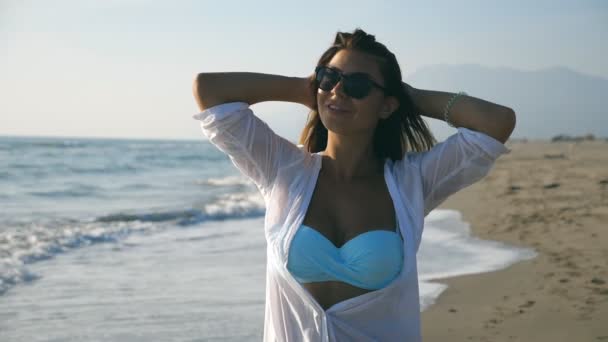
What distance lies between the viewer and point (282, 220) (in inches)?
100

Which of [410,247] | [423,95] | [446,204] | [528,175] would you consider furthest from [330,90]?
[528,175]

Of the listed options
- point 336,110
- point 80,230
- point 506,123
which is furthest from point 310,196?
point 80,230

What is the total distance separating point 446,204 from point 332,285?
11607mm

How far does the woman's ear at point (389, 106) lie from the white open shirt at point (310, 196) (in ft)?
0.65

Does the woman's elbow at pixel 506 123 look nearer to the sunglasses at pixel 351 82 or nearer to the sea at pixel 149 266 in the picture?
the sunglasses at pixel 351 82

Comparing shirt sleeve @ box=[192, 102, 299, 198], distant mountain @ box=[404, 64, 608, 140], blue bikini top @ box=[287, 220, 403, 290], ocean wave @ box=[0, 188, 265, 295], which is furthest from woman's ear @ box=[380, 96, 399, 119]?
distant mountain @ box=[404, 64, 608, 140]

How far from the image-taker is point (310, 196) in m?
2.60

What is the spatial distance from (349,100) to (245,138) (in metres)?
0.43

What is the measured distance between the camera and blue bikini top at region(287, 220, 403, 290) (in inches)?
95.3

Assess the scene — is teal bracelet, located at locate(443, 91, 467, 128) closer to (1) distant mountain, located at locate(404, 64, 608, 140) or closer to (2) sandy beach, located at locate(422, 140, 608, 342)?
(2) sandy beach, located at locate(422, 140, 608, 342)

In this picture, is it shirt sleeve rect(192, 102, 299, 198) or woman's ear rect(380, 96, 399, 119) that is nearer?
shirt sleeve rect(192, 102, 299, 198)

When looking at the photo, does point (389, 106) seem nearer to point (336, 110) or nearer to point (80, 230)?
point (336, 110)

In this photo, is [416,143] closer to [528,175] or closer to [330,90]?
[330,90]

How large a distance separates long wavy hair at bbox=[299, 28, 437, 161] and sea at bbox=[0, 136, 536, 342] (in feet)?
8.22
